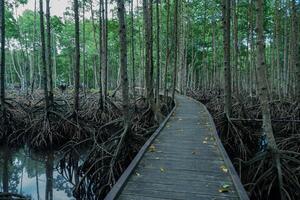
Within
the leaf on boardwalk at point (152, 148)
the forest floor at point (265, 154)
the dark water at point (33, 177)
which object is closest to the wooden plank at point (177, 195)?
the forest floor at point (265, 154)

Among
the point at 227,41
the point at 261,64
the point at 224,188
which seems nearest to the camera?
the point at 224,188

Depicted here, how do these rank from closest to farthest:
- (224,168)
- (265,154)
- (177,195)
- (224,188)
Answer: (177,195)
(224,188)
(224,168)
(265,154)

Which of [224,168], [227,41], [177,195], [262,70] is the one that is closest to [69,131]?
[227,41]

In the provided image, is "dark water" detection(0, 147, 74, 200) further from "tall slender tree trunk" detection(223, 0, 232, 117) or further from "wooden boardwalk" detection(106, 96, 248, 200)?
"tall slender tree trunk" detection(223, 0, 232, 117)

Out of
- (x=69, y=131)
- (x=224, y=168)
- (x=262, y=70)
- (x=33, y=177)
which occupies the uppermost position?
(x=262, y=70)

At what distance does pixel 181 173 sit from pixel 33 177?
4495 mm

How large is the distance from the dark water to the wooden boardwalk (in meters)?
2.29

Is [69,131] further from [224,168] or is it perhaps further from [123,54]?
[224,168]

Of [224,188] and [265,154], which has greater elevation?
[265,154]

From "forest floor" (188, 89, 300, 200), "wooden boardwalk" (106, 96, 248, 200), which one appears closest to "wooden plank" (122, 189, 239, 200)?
"wooden boardwalk" (106, 96, 248, 200)

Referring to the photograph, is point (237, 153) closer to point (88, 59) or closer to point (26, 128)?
point (26, 128)

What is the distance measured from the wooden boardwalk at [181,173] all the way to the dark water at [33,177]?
2.29 meters

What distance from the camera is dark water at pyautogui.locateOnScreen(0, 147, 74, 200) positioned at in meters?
6.37

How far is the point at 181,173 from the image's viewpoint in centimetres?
428
